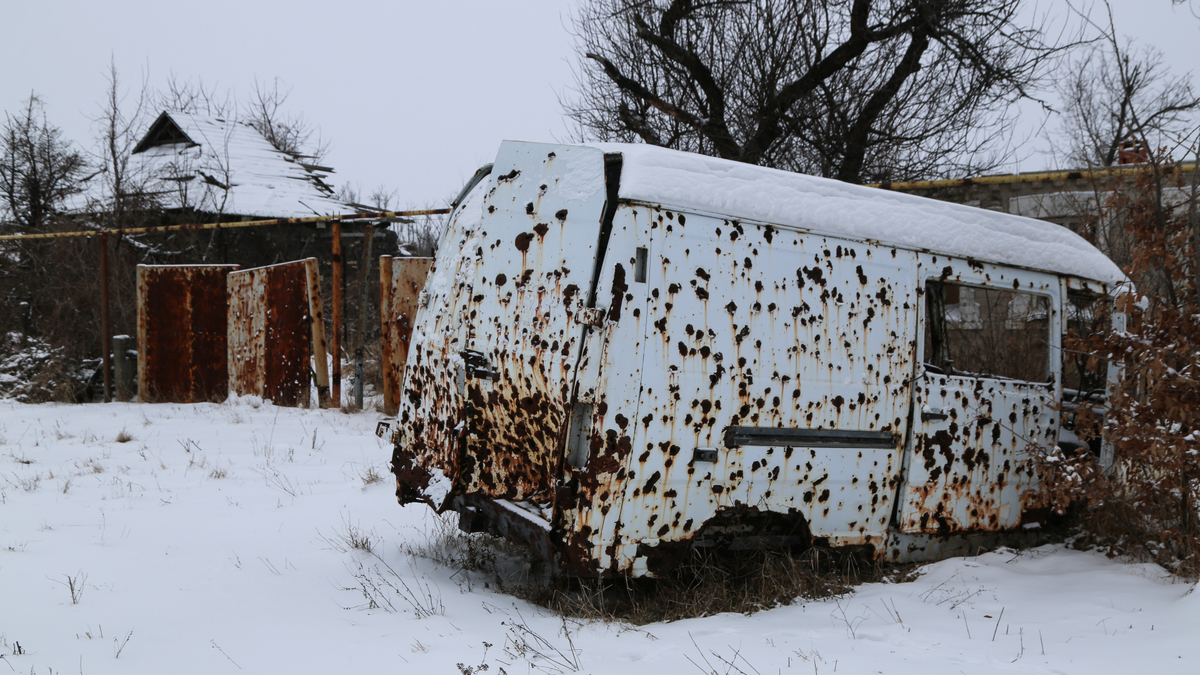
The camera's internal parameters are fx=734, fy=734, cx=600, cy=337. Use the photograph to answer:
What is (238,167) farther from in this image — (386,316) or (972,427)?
(972,427)

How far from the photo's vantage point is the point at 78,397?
1187 centimetres

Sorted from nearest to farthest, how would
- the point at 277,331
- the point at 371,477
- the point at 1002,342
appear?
1. the point at 371,477
2. the point at 1002,342
3. the point at 277,331

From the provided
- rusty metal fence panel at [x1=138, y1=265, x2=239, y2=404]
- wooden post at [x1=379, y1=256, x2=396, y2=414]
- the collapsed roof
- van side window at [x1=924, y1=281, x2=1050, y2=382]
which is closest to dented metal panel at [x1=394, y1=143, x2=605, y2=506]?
van side window at [x1=924, y1=281, x2=1050, y2=382]

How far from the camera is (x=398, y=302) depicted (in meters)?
8.21

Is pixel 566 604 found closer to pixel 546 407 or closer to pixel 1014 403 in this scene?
pixel 546 407

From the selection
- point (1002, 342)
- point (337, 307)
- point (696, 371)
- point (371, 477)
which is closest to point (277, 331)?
point (337, 307)

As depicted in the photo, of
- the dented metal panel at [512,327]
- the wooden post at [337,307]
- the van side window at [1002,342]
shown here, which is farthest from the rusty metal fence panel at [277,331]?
the van side window at [1002,342]

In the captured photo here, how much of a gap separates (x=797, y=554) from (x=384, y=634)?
2.02 meters

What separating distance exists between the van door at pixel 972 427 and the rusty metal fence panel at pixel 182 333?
356 inches

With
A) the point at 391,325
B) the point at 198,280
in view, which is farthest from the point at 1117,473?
the point at 198,280

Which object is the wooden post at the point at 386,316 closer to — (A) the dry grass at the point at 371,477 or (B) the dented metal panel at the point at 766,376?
(A) the dry grass at the point at 371,477

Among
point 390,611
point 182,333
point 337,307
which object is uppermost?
point 337,307

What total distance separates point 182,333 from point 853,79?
1019 centimetres

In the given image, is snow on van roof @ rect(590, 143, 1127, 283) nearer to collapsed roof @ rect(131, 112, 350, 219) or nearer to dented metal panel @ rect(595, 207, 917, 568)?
dented metal panel @ rect(595, 207, 917, 568)
